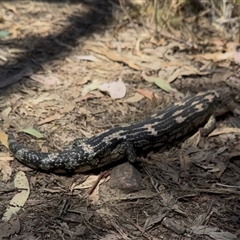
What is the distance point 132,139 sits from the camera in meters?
4.53

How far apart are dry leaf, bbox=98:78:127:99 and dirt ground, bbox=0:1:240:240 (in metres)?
0.01

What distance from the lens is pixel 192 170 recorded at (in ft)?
14.5

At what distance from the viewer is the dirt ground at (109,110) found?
3846mm

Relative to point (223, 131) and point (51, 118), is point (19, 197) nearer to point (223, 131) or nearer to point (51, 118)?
point (51, 118)

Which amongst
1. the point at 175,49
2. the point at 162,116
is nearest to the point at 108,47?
the point at 175,49

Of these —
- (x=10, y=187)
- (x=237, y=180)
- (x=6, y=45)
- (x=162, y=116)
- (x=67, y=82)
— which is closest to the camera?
(x=10, y=187)

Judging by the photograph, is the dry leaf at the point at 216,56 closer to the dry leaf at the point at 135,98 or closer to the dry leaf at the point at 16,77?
the dry leaf at the point at 135,98

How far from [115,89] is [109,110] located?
37cm

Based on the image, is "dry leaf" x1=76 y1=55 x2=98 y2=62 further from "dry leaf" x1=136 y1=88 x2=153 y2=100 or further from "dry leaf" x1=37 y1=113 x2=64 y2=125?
"dry leaf" x1=37 y1=113 x2=64 y2=125

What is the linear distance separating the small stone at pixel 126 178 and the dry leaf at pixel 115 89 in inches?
45.5

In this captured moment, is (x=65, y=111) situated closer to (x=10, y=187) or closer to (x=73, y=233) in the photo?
(x=10, y=187)

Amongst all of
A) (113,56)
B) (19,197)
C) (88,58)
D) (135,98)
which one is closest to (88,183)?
(19,197)

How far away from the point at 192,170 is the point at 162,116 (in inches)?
25.3

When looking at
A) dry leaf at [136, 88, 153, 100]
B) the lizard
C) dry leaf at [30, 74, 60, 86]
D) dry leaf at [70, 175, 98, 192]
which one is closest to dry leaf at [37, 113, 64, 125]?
the lizard
